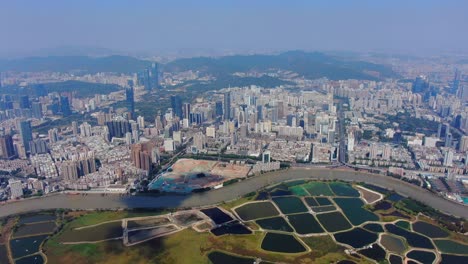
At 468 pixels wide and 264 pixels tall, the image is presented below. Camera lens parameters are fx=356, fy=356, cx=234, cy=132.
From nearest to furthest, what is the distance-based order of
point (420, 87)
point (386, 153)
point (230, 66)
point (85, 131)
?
point (386, 153)
point (85, 131)
point (420, 87)
point (230, 66)

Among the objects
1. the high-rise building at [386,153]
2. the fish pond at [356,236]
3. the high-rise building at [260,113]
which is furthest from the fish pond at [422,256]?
the high-rise building at [260,113]

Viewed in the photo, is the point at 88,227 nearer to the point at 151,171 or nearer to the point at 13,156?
the point at 151,171

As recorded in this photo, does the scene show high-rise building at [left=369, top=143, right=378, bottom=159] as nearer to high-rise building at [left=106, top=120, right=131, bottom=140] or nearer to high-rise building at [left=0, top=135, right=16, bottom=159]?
high-rise building at [left=106, top=120, right=131, bottom=140]

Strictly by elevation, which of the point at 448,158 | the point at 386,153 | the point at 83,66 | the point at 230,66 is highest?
the point at 83,66

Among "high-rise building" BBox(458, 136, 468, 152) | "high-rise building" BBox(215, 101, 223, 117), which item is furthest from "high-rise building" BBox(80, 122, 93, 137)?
"high-rise building" BBox(458, 136, 468, 152)

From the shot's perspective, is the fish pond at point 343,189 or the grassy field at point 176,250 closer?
the grassy field at point 176,250

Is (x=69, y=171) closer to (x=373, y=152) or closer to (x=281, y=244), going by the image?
(x=281, y=244)

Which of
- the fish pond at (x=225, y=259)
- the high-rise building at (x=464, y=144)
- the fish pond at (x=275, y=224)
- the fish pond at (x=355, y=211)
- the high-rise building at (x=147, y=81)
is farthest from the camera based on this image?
the high-rise building at (x=147, y=81)

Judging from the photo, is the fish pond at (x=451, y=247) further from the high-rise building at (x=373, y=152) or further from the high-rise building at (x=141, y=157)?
the high-rise building at (x=141, y=157)

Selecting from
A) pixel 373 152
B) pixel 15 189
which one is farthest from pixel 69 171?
pixel 373 152

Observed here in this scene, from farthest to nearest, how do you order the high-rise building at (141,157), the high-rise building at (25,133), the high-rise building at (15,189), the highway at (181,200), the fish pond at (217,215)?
the high-rise building at (25,133) → the high-rise building at (141,157) → the high-rise building at (15,189) → the highway at (181,200) → the fish pond at (217,215)

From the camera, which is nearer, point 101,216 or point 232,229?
point 232,229
